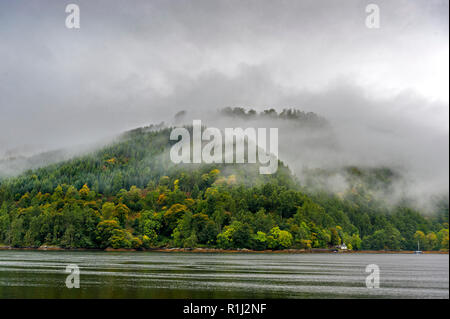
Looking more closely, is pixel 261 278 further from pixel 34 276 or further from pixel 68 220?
pixel 68 220

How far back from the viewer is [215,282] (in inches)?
2766
